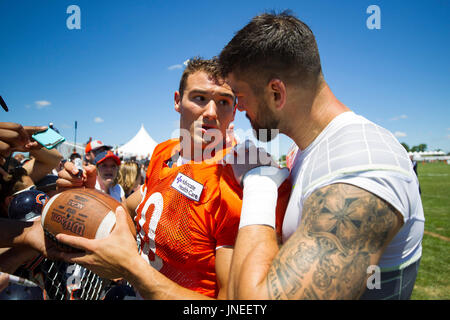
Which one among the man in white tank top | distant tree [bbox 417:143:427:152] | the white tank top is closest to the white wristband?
the man in white tank top

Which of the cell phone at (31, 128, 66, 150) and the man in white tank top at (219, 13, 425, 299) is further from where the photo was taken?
the cell phone at (31, 128, 66, 150)

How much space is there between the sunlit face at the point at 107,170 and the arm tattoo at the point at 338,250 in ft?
15.6

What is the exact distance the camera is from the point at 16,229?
7.27ft

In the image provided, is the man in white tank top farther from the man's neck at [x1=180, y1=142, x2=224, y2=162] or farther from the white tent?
the white tent

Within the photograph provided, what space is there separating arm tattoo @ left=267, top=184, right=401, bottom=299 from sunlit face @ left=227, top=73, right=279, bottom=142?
28.7 inches

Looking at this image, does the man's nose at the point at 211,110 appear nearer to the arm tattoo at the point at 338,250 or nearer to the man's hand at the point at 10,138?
→ the arm tattoo at the point at 338,250

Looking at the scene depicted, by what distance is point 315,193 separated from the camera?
3.90 feet

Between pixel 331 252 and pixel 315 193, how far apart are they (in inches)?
10.7

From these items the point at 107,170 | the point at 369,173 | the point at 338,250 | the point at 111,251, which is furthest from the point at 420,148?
the point at 111,251

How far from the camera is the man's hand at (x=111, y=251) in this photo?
1.45 meters

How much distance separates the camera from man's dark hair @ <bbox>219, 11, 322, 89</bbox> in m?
1.57

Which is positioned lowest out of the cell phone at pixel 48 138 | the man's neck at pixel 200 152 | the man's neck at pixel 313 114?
the man's neck at pixel 200 152

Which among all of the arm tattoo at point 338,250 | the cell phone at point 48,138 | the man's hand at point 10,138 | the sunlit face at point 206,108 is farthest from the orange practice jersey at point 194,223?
the cell phone at point 48,138

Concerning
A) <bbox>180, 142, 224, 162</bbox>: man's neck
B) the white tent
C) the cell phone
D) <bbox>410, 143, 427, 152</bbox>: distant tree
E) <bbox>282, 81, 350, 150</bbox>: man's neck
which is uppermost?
<bbox>282, 81, 350, 150</bbox>: man's neck
